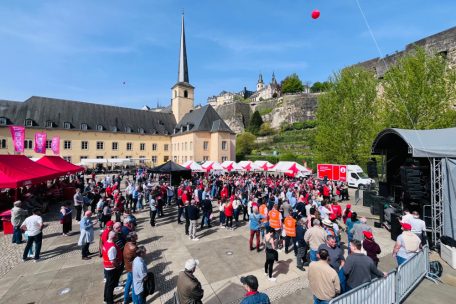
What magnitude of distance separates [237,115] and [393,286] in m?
75.0

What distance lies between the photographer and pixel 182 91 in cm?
5369

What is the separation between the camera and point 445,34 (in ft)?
76.5

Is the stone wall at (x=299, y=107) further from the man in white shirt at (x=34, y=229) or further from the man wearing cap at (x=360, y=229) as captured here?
the man in white shirt at (x=34, y=229)

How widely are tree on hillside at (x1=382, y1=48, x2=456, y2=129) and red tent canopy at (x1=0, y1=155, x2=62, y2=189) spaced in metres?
24.1

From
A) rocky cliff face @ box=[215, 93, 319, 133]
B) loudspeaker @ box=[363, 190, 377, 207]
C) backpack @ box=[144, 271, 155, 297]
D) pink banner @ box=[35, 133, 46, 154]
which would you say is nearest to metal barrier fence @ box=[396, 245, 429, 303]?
backpack @ box=[144, 271, 155, 297]

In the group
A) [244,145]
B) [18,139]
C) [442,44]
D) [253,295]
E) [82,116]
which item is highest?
[442,44]

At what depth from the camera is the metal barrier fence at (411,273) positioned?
5070 mm

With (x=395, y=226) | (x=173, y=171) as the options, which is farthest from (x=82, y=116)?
(x=395, y=226)

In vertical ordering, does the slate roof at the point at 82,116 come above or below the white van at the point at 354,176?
above

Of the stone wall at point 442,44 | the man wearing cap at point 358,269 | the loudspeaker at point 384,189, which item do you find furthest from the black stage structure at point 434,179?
the stone wall at point 442,44

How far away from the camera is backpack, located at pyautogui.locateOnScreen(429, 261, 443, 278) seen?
6309 mm

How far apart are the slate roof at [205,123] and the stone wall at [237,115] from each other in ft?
97.4

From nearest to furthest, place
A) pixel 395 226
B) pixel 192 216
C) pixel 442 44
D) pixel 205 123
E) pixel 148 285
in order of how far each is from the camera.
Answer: pixel 148 285, pixel 192 216, pixel 395 226, pixel 442 44, pixel 205 123

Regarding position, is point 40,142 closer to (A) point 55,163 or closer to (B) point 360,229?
(A) point 55,163
